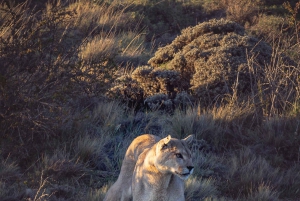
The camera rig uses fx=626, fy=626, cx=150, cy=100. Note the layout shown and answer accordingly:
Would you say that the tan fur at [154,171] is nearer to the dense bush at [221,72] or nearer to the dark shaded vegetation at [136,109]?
the dark shaded vegetation at [136,109]

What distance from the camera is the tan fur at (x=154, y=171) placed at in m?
5.74

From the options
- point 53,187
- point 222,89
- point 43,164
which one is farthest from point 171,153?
point 222,89

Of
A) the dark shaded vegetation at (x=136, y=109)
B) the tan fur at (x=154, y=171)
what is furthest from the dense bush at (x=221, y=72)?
the tan fur at (x=154, y=171)

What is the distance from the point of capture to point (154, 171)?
598cm

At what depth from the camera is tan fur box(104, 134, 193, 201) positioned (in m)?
5.74

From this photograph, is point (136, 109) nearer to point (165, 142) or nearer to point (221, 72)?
point (221, 72)

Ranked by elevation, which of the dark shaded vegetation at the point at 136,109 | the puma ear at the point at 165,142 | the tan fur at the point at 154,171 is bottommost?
the dark shaded vegetation at the point at 136,109

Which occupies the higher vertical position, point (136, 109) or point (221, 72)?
point (221, 72)

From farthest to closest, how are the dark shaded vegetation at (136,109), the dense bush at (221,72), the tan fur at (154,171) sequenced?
the dense bush at (221,72)
the dark shaded vegetation at (136,109)
the tan fur at (154,171)

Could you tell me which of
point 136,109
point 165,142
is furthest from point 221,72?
point 165,142

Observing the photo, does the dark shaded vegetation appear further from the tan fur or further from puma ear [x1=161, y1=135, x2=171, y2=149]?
puma ear [x1=161, y1=135, x2=171, y2=149]

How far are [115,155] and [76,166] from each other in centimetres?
74

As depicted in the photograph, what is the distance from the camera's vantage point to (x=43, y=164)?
8227 mm

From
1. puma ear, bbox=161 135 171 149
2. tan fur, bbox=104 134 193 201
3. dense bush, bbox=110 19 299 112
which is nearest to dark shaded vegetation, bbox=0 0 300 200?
dense bush, bbox=110 19 299 112
